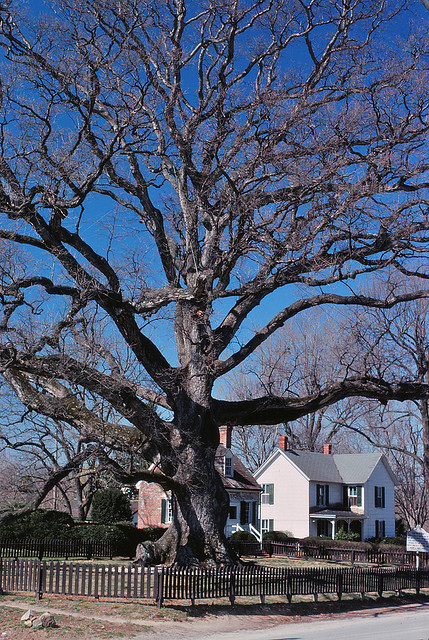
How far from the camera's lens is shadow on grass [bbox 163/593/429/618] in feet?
50.1

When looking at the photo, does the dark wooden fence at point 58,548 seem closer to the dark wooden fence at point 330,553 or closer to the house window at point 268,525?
the dark wooden fence at point 330,553

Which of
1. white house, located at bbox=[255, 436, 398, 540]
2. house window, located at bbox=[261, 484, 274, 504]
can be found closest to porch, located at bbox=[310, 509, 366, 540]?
white house, located at bbox=[255, 436, 398, 540]

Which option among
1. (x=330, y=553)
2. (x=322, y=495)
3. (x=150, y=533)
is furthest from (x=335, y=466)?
(x=150, y=533)

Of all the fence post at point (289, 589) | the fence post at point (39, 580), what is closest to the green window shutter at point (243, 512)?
the fence post at point (289, 589)

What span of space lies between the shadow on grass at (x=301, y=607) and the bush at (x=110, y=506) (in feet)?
62.3

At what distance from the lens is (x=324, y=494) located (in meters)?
52.6

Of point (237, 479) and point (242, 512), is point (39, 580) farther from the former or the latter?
point (242, 512)

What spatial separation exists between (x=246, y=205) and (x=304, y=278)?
2.89 m

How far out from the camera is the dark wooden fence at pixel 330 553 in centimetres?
3422

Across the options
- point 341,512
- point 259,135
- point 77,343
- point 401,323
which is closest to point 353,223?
point 259,135

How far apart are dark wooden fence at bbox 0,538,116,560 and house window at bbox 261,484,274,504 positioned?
24.8 meters

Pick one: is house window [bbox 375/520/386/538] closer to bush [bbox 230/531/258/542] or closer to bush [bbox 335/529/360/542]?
bush [bbox 335/529/360/542]

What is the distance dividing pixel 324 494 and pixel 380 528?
220 inches

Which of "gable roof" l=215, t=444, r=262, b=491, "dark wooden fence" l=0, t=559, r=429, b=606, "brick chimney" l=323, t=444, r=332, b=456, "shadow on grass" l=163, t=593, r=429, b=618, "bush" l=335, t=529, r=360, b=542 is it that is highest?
"brick chimney" l=323, t=444, r=332, b=456
